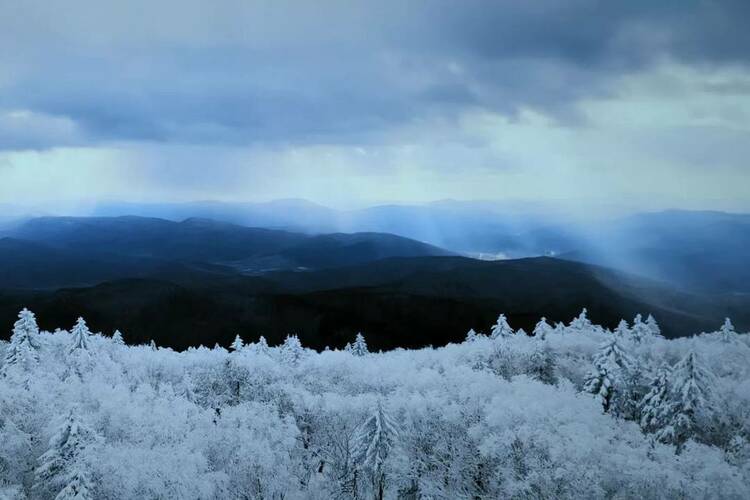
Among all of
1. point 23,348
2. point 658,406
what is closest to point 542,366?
point 658,406

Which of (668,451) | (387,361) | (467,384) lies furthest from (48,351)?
(668,451)

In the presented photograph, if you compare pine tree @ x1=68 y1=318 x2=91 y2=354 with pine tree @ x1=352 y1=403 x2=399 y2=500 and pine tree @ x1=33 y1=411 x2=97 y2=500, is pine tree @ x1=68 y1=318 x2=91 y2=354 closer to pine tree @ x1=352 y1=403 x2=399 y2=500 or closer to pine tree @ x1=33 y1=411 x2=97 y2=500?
pine tree @ x1=33 y1=411 x2=97 y2=500

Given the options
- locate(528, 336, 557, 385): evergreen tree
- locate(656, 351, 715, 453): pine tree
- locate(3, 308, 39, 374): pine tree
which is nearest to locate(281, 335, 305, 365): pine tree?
locate(3, 308, 39, 374): pine tree

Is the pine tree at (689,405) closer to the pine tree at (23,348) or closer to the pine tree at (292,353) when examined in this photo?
the pine tree at (292,353)

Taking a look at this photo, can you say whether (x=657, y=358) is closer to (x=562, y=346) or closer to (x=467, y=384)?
(x=562, y=346)

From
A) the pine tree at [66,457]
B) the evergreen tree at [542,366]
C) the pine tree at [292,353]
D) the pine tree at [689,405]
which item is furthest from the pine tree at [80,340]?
the pine tree at [689,405]

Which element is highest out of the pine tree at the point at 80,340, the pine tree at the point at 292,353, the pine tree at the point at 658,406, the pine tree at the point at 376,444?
the pine tree at the point at 658,406
